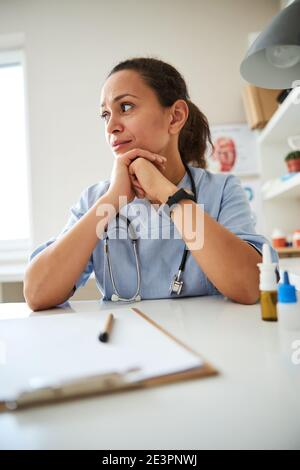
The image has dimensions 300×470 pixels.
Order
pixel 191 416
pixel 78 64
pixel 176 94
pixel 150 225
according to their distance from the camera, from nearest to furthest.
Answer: pixel 191 416
pixel 150 225
pixel 176 94
pixel 78 64

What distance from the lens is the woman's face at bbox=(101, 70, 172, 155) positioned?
1.05 m

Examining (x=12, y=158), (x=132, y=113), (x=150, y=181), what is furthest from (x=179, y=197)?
(x=12, y=158)

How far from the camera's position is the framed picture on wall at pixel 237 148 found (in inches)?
94.7

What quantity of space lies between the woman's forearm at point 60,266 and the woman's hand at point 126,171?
112 millimetres

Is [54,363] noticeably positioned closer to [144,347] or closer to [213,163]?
[144,347]

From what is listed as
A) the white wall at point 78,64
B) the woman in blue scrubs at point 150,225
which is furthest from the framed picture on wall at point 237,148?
the woman in blue scrubs at point 150,225

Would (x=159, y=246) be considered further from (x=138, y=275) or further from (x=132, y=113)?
(x=132, y=113)

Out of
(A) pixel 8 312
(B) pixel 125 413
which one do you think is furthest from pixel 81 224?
(B) pixel 125 413

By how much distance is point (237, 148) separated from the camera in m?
2.41

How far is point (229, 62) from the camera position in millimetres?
2414

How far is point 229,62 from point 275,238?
125cm

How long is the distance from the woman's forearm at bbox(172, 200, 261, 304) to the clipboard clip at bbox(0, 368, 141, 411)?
1.46 ft

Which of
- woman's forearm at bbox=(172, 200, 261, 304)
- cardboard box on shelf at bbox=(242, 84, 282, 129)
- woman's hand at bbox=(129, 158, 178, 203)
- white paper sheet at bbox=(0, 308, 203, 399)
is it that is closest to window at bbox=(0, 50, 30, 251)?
cardboard box on shelf at bbox=(242, 84, 282, 129)

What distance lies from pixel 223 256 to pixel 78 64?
2.24 meters
